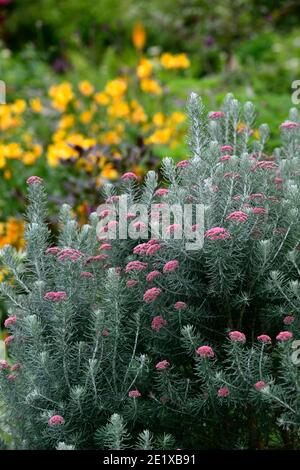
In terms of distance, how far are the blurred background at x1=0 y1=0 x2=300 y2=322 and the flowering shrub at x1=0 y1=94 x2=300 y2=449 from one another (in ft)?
1.84

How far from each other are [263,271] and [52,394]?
0.80 metres

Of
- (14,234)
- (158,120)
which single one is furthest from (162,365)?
(158,120)

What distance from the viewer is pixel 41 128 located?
21.3 feet

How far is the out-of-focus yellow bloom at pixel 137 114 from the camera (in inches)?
226

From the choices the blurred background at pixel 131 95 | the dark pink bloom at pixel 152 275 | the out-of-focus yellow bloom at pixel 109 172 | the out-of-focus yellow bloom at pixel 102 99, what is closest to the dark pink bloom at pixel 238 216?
the dark pink bloom at pixel 152 275

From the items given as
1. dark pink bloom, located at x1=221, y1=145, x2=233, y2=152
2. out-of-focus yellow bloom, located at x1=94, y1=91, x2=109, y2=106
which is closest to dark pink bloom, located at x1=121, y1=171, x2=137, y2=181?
dark pink bloom, located at x1=221, y1=145, x2=233, y2=152

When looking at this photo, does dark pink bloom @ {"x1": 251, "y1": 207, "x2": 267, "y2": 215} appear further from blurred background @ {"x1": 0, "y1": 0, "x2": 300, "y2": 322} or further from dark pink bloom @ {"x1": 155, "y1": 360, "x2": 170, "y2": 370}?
blurred background @ {"x1": 0, "y1": 0, "x2": 300, "y2": 322}

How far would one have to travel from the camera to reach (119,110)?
5730mm

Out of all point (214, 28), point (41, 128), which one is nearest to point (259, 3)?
point (214, 28)

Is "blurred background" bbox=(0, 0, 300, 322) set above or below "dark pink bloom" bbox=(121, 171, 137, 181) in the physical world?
above

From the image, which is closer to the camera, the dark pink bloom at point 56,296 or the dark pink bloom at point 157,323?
the dark pink bloom at point 56,296

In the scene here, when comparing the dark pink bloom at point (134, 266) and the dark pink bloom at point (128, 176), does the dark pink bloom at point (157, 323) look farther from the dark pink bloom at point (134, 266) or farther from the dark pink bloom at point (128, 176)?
the dark pink bloom at point (128, 176)

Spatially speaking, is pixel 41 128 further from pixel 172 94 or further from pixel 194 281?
pixel 194 281

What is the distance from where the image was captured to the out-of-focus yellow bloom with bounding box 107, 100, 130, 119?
18.7ft
